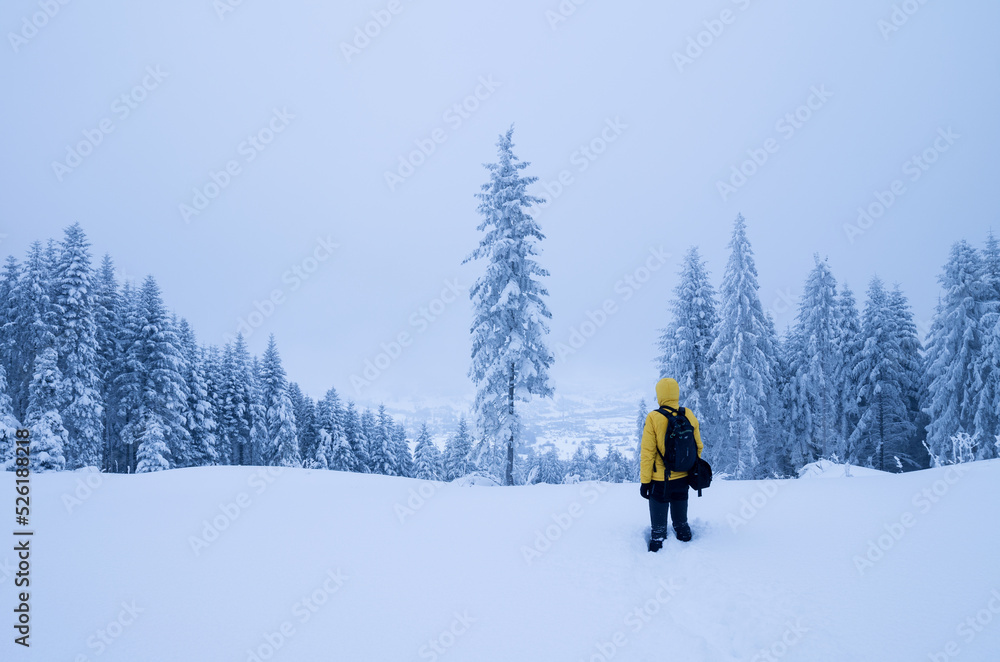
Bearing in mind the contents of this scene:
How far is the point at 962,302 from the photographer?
2227 centimetres

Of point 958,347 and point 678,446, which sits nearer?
point 678,446

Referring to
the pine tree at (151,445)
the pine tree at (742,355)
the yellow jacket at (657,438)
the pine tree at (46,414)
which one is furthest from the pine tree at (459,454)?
the yellow jacket at (657,438)

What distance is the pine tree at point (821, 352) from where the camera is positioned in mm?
25484

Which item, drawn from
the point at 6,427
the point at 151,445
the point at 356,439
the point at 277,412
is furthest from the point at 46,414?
→ the point at 356,439

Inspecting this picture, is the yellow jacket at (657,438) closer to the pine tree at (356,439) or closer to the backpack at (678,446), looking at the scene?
the backpack at (678,446)

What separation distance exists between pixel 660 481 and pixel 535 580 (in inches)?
78.8

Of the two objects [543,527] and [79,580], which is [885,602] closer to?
[543,527]

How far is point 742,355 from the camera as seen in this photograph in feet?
76.8

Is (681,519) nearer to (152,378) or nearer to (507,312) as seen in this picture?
(507,312)

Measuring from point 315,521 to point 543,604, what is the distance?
452 centimetres

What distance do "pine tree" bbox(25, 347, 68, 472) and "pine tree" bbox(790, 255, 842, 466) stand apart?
37581 millimetres

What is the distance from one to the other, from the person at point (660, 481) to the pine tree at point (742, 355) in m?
19.4

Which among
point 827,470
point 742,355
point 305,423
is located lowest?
point 305,423

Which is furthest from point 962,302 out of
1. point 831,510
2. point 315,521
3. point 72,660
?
point 72,660
